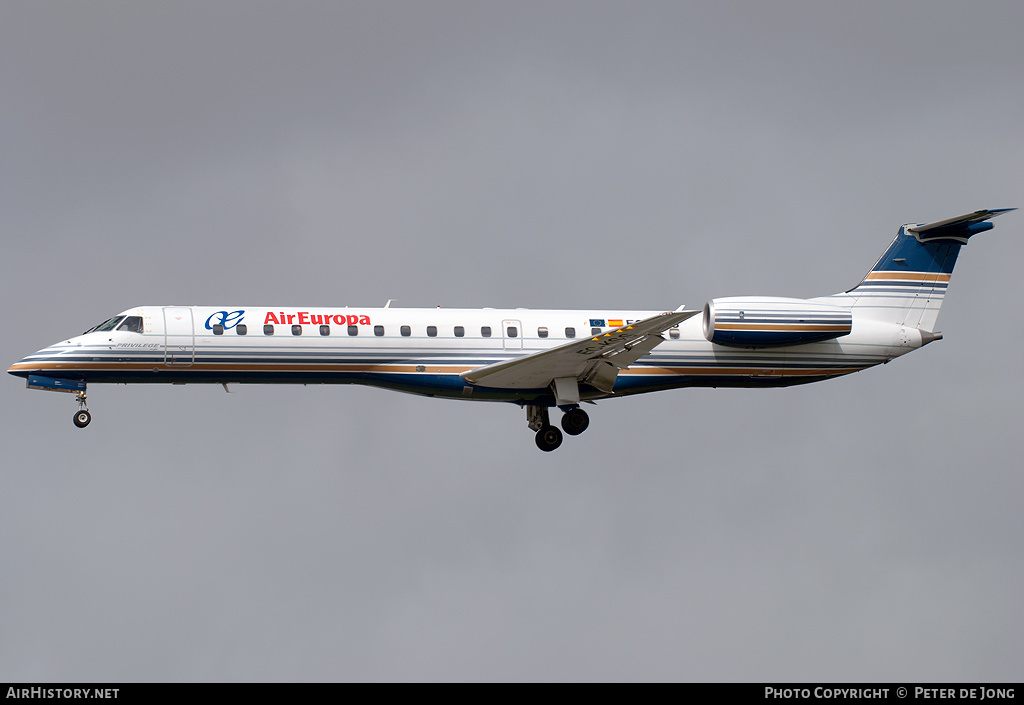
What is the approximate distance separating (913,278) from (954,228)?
5.75 feet

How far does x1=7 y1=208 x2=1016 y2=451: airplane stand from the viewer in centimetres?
3441

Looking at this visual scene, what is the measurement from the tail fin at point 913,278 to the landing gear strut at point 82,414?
2078 centimetres

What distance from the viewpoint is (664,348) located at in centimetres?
3666

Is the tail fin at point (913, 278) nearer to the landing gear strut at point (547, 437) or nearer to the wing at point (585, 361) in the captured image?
the wing at point (585, 361)

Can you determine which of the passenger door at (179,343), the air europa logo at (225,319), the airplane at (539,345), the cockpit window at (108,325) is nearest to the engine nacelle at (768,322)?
the airplane at (539,345)

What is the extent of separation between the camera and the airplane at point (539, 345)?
113 feet

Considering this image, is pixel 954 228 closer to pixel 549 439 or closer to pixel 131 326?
pixel 549 439

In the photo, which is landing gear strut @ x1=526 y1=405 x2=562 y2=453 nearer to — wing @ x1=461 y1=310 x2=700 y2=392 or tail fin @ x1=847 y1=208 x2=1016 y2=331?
wing @ x1=461 y1=310 x2=700 y2=392

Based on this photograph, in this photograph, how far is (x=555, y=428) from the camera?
3719 centimetres
